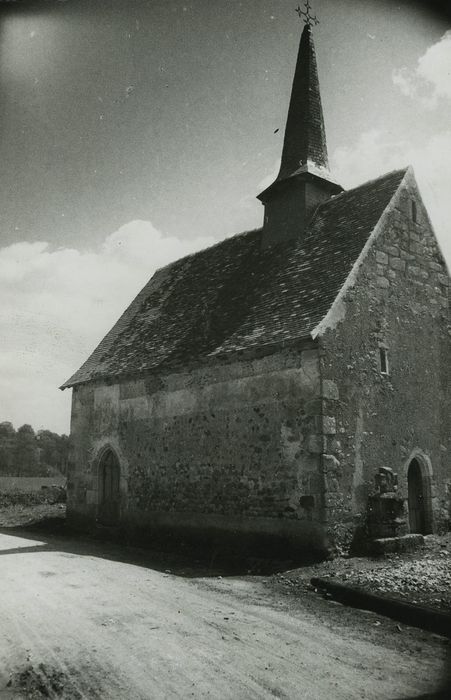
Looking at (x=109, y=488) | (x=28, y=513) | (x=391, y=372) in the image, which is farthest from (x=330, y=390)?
(x=28, y=513)

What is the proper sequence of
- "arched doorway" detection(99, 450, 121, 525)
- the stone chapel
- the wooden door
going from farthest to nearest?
"arched doorway" detection(99, 450, 121, 525) → the wooden door → the stone chapel

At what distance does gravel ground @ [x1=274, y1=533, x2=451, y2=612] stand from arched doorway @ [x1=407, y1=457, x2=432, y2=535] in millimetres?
1422

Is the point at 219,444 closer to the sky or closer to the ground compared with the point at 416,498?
closer to the sky

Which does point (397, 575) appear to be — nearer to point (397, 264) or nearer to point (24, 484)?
point (397, 264)

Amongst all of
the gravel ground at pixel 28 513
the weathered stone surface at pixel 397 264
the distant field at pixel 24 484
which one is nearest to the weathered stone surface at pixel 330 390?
the weathered stone surface at pixel 397 264

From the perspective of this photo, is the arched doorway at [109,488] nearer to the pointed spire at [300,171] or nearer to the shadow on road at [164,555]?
the shadow on road at [164,555]

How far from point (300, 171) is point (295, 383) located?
737 centimetres

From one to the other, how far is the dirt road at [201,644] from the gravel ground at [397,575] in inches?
32.1

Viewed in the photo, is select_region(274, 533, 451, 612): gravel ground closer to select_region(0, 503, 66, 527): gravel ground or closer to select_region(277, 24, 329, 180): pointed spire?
select_region(277, 24, 329, 180): pointed spire

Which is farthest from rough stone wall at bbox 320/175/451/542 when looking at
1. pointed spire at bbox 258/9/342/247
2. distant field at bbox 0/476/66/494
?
distant field at bbox 0/476/66/494

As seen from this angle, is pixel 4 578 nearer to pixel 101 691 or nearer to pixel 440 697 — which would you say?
pixel 101 691

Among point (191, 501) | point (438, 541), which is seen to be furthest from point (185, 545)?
point (438, 541)

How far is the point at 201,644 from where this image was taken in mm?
5383

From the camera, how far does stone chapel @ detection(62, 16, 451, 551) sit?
1084 cm
